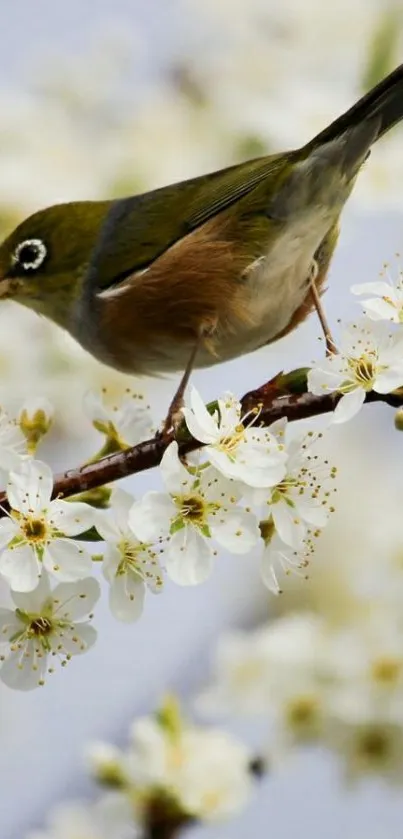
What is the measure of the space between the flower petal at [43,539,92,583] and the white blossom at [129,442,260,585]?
99mm

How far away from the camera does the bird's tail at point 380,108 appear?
2568 mm

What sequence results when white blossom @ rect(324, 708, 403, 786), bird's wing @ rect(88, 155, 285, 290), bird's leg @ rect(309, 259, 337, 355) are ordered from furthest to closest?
bird's wing @ rect(88, 155, 285, 290) < white blossom @ rect(324, 708, 403, 786) < bird's leg @ rect(309, 259, 337, 355)

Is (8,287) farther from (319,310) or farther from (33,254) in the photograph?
(319,310)

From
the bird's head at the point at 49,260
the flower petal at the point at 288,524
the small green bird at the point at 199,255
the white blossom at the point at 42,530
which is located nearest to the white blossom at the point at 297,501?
the flower petal at the point at 288,524

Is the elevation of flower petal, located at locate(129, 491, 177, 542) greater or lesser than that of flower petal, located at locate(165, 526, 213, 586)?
greater

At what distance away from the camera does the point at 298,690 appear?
9.56 ft

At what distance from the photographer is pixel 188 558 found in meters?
1.99

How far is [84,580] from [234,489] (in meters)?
0.29

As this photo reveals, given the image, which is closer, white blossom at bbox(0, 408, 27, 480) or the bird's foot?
white blossom at bbox(0, 408, 27, 480)

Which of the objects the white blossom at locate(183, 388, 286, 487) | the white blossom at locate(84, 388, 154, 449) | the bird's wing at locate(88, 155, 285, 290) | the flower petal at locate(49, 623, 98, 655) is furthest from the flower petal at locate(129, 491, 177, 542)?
the bird's wing at locate(88, 155, 285, 290)

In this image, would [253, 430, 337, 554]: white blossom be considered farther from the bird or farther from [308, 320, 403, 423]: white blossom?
the bird

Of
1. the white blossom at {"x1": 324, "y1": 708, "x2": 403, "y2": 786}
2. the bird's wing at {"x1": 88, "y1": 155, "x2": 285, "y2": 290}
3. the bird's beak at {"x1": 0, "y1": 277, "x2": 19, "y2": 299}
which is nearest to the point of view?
the white blossom at {"x1": 324, "y1": 708, "x2": 403, "y2": 786}

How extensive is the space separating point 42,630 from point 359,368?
27.2 inches

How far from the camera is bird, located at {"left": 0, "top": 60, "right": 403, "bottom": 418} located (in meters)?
2.86
